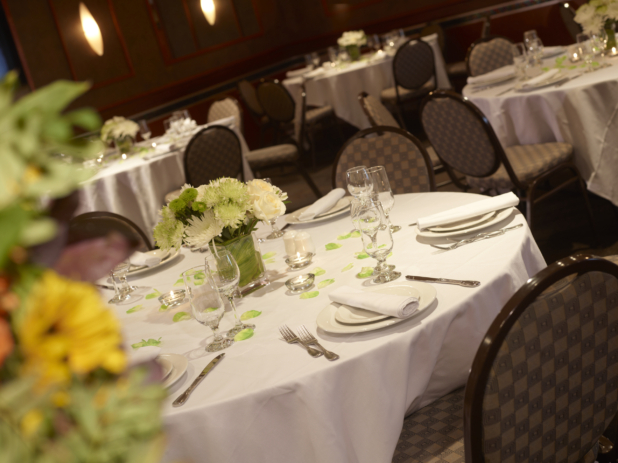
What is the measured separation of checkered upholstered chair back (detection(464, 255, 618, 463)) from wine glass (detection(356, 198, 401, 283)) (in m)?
0.53

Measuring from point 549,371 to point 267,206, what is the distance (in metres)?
0.96

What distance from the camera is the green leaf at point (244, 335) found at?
1465 millimetres

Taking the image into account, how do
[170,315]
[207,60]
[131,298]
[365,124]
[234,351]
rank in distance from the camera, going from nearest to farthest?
[234,351] → [170,315] → [131,298] → [365,124] → [207,60]

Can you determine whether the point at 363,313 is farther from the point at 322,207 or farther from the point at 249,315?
the point at 322,207

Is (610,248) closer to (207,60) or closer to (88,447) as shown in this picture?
(88,447)

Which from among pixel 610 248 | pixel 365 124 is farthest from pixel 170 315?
Answer: pixel 365 124

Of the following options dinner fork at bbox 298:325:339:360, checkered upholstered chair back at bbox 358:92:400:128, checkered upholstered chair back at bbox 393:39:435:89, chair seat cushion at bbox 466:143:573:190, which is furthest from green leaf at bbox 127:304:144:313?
checkered upholstered chair back at bbox 393:39:435:89

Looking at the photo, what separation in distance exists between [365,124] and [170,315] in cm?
538

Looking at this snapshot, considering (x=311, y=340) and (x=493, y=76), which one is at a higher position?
(x=493, y=76)

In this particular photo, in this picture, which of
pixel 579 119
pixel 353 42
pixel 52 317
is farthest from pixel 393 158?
pixel 353 42

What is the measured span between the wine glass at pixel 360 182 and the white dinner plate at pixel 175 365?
70cm

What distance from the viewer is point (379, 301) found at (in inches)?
53.2

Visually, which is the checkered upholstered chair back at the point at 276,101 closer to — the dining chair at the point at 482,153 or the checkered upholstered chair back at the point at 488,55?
the checkered upholstered chair back at the point at 488,55

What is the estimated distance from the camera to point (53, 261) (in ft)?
1.10
